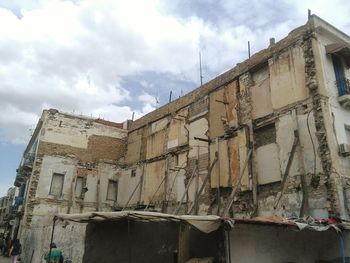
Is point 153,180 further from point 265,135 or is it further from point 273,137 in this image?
point 273,137

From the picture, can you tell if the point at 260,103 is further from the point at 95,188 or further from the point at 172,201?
the point at 95,188

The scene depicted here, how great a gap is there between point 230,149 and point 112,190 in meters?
10.8

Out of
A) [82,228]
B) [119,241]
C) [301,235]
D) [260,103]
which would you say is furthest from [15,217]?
[301,235]

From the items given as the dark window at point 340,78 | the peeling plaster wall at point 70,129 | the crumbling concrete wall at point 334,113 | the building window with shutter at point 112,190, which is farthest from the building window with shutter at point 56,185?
the dark window at point 340,78

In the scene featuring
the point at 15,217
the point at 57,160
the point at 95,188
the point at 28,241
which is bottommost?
the point at 28,241

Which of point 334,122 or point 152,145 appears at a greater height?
point 152,145

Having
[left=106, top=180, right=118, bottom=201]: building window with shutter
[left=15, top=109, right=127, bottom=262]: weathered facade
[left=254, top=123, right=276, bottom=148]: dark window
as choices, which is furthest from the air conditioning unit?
[left=106, top=180, right=118, bottom=201]: building window with shutter

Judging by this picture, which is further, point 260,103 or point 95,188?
point 95,188

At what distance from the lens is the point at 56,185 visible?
21797mm

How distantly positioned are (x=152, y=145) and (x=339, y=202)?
41.5 feet

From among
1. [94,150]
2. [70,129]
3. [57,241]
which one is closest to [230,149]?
[57,241]

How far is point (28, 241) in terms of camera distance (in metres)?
19.1

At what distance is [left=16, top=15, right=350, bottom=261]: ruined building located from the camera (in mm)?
12508

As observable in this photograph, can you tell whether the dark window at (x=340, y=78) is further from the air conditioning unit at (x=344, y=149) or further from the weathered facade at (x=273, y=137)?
the air conditioning unit at (x=344, y=149)
